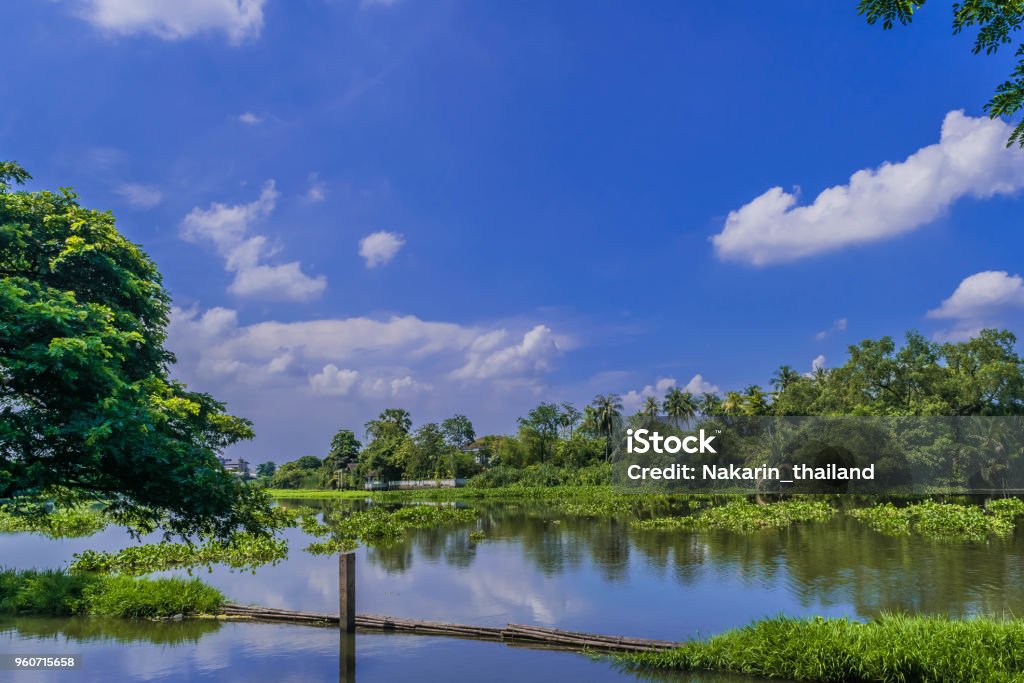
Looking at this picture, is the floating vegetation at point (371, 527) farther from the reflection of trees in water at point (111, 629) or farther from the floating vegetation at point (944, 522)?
the floating vegetation at point (944, 522)

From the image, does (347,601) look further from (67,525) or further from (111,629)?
(67,525)

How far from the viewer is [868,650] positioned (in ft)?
36.8

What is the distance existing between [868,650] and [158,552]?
24.1m

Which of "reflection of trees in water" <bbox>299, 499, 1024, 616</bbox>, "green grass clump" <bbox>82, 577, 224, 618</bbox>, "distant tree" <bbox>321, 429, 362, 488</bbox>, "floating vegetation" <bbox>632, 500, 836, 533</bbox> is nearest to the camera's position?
"green grass clump" <bbox>82, 577, 224, 618</bbox>

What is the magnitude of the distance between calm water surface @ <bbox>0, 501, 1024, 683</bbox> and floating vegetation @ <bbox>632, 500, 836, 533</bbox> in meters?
2.01

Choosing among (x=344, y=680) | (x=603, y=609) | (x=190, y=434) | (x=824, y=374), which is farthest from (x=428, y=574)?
(x=824, y=374)

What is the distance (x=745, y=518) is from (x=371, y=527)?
807 inches

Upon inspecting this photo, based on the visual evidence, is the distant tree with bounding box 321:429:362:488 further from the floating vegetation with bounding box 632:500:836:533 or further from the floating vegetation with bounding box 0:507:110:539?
the floating vegetation with bounding box 632:500:836:533

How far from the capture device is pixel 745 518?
36812mm

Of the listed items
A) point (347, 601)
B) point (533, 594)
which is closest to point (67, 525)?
point (533, 594)

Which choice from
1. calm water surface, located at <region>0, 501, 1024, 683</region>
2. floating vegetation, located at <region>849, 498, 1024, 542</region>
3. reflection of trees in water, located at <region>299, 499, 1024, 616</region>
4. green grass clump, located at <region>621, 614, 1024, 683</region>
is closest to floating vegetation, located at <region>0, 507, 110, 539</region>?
calm water surface, located at <region>0, 501, 1024, 683</region>

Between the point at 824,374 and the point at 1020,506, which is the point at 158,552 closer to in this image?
the point at 1020,506

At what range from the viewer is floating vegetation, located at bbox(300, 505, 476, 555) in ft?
103

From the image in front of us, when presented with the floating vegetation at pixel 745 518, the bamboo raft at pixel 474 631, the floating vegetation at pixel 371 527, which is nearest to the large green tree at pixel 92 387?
the bamboo raft at pixel 474 631
